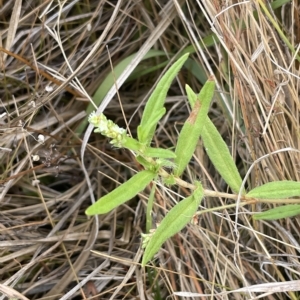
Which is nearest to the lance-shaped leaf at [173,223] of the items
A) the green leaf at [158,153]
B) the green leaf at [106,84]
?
the green leaf at [158,153]

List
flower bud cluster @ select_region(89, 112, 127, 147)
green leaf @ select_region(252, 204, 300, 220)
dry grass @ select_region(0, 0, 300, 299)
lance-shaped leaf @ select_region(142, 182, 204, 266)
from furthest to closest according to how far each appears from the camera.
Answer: dry grass @ select_region(0, 0, 300, 299), green leaf @ select_region(252, 204, 300, 220), lance-shaped leaf @ select_region(142, 182, 204, 266), flower bud cluster @ select_region(89, 112, 127, 147)

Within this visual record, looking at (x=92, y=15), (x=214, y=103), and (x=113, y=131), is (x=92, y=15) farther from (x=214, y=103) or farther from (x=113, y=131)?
(x=113, y=131)

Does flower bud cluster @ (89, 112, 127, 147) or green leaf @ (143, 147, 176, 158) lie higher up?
flower bud cluster @ (89, 112, 127, 147)

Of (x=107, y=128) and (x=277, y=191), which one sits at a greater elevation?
(x=107, y=128)

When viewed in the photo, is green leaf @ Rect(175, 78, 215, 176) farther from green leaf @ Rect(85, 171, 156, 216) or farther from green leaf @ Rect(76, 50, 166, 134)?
green leaf @ Rect(76, 50, 166, 134)

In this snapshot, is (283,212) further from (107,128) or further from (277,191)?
(107,128)

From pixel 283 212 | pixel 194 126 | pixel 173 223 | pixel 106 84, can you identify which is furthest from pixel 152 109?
pixel 106 84

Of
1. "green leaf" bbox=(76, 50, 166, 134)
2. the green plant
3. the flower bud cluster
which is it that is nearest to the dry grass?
"green leaf" bbox=(76, 50, 166, 134)
